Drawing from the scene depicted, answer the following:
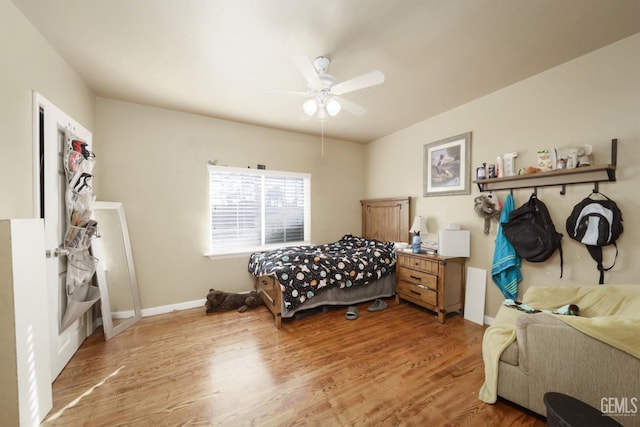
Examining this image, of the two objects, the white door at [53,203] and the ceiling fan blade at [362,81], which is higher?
the ceiling fan blade at [362,81]

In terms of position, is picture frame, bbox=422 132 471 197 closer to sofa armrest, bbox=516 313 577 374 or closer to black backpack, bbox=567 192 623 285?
black backpack, bbox=567 192 623 285

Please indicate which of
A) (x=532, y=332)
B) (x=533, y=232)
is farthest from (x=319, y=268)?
(x=533, y=232)

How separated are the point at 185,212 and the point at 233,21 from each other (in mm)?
2397

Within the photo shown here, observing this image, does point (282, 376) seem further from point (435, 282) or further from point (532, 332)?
point (435, 282)

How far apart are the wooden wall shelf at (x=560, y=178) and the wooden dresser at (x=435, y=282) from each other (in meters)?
0.97

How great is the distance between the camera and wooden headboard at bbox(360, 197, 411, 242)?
3.73 m

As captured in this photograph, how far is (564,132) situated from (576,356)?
76.5 inches

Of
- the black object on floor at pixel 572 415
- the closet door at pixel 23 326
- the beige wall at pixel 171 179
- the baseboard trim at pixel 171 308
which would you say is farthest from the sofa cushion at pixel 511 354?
the baseboard trim at pixel 171 308

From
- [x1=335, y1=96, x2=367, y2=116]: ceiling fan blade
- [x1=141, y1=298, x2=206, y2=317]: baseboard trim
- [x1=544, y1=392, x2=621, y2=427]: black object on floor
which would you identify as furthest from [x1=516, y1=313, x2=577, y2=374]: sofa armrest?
[x1=141, y1=298, x2=206, y2=317]: baseboard trim

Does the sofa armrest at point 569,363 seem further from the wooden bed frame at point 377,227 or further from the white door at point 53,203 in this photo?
the white door at point 53,203

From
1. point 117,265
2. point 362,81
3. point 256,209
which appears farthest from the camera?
point 256,209

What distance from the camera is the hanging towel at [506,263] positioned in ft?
8.07

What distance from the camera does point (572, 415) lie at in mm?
1131

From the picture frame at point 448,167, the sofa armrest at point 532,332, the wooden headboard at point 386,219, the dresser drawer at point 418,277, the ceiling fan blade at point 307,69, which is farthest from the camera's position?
the wooden headboard at point 386,219
